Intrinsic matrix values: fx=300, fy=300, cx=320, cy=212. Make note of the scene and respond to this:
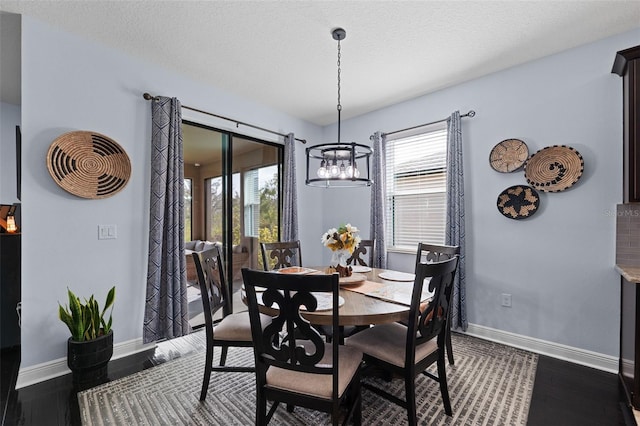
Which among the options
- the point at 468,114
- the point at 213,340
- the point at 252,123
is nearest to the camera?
the point at 213,340

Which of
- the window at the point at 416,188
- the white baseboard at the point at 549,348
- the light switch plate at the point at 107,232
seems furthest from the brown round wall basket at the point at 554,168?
the light switch plate at the point at 107,232

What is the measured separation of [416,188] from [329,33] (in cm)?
205

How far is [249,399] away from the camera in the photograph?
2.03 meters

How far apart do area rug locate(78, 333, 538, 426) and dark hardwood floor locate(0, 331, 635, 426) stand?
8 centimetres

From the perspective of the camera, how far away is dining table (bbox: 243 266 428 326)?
1.57 m

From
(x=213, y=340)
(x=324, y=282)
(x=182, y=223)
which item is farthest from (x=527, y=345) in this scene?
(x=182, y=223)

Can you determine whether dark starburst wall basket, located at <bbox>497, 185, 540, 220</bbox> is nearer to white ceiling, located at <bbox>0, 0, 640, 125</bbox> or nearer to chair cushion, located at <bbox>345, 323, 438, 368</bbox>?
white ceiling, located at <bbox>0, 0, 640, 125</bbox>

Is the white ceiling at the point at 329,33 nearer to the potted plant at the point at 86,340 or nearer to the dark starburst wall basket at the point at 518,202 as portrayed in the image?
the dark starburst wall basket at the point at 518,202

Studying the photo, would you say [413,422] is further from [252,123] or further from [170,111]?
[252,123]

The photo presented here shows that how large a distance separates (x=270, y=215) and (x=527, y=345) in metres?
3.20

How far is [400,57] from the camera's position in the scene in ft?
9.00

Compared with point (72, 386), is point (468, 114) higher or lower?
higher

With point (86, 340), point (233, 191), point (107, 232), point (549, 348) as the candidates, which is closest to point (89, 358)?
point (86, 340)

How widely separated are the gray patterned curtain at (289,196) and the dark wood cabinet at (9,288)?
2.67m
